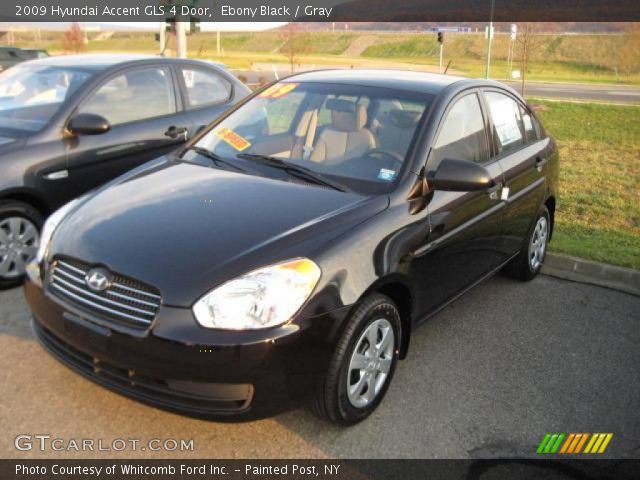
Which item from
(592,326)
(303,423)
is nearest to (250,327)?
(303,423)

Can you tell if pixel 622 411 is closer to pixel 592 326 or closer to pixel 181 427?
pixel 592 326

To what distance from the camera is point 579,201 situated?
292 inches

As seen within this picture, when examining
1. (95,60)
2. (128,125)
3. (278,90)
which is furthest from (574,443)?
(95,60)

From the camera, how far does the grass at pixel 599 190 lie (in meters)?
5.82

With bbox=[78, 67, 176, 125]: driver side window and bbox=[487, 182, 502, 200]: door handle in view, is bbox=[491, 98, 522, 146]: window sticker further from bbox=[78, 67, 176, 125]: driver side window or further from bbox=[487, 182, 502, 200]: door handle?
bbox=[78, 67, 176, 125]: driver side window

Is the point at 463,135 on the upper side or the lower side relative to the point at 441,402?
upper

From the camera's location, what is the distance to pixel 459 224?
12.6ft

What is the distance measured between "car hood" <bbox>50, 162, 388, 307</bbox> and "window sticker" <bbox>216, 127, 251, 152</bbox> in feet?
1.21

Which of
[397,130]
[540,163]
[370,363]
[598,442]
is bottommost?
[598,442]

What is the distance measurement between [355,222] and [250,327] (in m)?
0.82

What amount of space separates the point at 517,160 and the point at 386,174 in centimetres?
156

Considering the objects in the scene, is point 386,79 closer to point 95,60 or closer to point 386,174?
point 386,174

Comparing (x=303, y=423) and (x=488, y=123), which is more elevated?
(x=488, y=123)

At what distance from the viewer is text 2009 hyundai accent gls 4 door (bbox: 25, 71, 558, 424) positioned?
2.68 meters
